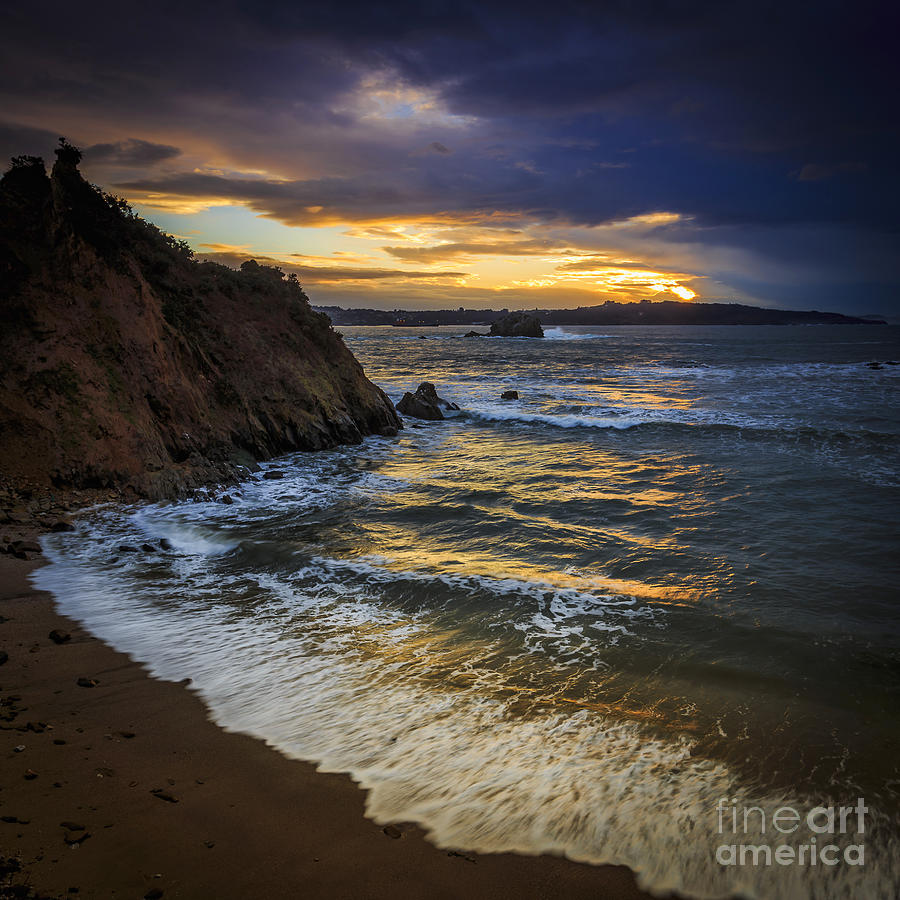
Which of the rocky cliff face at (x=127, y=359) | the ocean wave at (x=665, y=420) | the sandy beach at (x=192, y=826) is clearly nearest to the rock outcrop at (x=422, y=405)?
the ocean wave at (x=665, y=420)

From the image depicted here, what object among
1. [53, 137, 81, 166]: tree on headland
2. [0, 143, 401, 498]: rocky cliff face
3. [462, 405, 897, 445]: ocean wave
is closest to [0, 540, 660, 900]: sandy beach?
[0, 143, 401, 498]: rocky cliff face

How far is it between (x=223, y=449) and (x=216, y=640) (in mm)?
8943

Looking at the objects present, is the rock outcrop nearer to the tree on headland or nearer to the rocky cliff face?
the rocky cliff face

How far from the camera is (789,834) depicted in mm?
3580

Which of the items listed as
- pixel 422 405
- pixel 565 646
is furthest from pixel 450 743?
pixel 422 405

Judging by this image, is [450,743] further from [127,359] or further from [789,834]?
[127,359]

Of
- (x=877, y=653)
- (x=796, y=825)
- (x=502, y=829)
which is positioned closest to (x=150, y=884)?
(x=502, y=829)

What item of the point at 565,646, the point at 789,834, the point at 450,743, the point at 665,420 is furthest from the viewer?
the point at 665,420

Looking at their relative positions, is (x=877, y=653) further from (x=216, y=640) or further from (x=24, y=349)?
(x=24, y=349)

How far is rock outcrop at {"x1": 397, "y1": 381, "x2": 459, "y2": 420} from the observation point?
79.2 ft

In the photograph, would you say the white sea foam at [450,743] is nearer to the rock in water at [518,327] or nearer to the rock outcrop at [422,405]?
the rock outcrop at [422,405]

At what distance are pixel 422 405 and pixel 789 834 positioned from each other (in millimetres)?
21434

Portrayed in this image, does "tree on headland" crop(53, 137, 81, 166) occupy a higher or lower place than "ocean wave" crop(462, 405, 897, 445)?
higher

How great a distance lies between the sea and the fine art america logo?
0.01m
